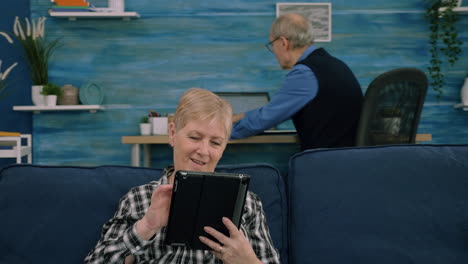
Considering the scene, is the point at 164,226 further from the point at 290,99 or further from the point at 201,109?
the point at 290,99

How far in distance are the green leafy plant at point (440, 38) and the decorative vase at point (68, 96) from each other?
7.90 ft

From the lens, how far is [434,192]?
4.01 feet

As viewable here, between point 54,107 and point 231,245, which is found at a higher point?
point 54,107

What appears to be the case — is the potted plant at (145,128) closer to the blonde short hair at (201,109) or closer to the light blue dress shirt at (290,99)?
the light blue dress shirt at (290,99)

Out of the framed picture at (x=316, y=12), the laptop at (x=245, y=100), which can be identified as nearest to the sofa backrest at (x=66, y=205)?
the laptop at (x=245, y=100)

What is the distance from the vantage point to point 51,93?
310cm

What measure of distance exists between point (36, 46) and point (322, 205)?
268cm

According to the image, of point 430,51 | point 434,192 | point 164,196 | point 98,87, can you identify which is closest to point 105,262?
point 164,196

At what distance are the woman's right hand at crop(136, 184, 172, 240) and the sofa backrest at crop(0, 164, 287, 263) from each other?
0.86 ft

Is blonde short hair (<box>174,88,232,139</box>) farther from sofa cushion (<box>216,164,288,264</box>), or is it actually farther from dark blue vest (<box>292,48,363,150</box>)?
dark blue vest (<box>292,48,363,150</box>)

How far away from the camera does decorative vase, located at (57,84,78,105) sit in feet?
10.4

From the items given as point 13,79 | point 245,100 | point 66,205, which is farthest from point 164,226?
point 13,79

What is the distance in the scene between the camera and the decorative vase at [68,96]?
3.16 metres

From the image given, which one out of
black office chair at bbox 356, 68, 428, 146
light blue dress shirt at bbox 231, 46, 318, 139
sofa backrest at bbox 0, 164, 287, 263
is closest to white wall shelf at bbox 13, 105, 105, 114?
light blue dress shirt at bbox 231, 46, 318, 139
